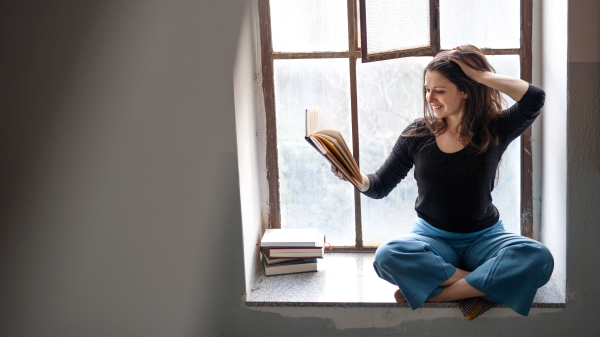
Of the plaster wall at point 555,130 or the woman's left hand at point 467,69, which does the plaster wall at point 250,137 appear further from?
Answer: the plaster wall at point 555,130

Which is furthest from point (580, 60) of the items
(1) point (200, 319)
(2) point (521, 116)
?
(1) point (200, 319)

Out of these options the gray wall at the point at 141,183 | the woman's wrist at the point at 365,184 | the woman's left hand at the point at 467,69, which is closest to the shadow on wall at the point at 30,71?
the gray wall at the point at 141,183

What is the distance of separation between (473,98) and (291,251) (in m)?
0.97

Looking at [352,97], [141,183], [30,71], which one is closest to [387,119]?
[352,97]

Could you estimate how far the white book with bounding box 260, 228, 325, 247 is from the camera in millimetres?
2023

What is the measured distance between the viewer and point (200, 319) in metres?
1.94

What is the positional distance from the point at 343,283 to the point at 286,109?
804 mm

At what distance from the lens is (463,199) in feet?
5.98

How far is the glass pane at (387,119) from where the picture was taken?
2055mm

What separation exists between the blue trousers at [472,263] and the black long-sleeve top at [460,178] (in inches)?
2.1

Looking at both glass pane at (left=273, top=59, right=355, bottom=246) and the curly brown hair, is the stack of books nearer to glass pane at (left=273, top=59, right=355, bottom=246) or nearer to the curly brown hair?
glass pane at (left=273, top=59, right=355, bottom=246)

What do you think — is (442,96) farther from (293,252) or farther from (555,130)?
(293,252)

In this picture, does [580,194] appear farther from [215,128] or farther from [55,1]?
[55,1]

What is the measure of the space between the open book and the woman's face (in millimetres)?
382
